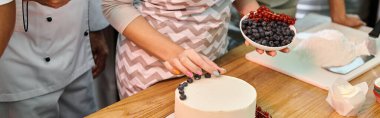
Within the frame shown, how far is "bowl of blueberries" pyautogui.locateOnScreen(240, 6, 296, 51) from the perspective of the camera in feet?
3.96

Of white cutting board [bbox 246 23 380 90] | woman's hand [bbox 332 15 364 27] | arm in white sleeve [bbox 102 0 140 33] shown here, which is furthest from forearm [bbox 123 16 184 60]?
woman's hand [bbox 332 15 364 27]

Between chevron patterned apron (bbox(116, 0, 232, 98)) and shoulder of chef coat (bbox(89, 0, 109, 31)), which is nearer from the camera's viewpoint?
chevron patterned apron (bbox(116, 0, 232, 98))

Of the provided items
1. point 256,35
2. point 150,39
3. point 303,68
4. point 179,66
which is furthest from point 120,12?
point 303,68

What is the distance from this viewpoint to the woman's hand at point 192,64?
1.13 metres

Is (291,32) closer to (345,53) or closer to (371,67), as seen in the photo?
(345,53)

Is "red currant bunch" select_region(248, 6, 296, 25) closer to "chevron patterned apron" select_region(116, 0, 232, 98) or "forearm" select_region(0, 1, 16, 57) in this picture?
"chevron patterned apron" select_region(116, 0, 232, 98)

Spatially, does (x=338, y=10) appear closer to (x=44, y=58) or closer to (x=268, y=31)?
(x=268, y=31)

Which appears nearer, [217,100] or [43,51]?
[217,100]

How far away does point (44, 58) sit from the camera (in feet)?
4.55

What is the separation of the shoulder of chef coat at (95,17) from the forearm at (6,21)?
525 mm

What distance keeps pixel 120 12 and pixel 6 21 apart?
0.32m

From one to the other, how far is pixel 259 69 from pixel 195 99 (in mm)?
424

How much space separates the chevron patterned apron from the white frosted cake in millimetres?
235

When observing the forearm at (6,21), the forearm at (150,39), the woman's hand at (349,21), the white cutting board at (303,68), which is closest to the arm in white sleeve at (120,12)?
the forearm at (150,39)
